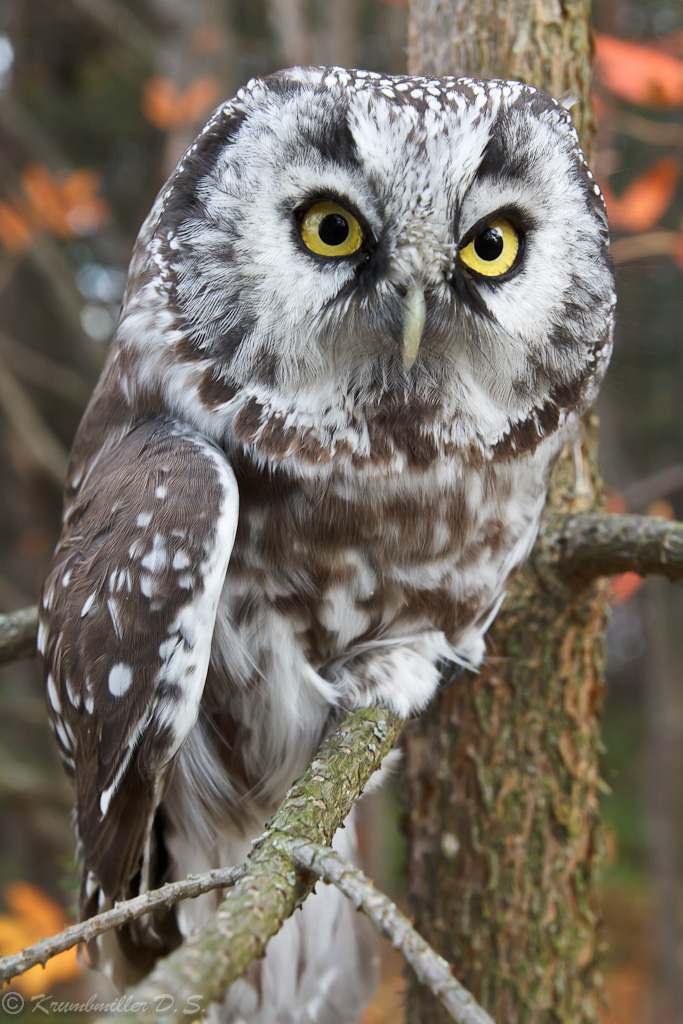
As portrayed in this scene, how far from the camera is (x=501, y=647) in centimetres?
215

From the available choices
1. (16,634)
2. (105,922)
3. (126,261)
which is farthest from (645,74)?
(126,261)

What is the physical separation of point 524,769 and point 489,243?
1296 mm

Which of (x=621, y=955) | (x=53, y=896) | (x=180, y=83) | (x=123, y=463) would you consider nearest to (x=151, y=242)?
(x=123, y=463)

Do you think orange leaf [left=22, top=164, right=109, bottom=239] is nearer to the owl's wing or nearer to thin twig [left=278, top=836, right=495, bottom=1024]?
the owl's wing

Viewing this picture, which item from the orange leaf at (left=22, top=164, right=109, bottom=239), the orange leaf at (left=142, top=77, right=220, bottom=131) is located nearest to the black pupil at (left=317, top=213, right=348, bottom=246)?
the orange leaf at (left=142, top=77, right=220, bottom=131)

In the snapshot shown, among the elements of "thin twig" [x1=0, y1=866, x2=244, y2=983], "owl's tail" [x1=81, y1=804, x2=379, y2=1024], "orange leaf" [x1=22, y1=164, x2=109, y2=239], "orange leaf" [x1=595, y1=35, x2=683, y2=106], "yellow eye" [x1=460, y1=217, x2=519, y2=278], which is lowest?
"owl's tail" [x1=81, y1=804, x2=379, y2=1024]

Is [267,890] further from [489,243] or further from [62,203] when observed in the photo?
[62,203]

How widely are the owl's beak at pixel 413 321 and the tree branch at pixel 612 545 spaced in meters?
0.65

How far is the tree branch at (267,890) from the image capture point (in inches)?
30.9

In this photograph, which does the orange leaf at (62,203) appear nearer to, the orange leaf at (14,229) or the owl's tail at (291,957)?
the orange leaf at (14,229)

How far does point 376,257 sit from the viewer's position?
1454mm

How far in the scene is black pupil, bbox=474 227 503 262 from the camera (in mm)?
1484

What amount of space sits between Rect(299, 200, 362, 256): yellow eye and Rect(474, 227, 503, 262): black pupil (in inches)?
8.1

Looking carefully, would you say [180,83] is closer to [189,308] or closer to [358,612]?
[189,308]
